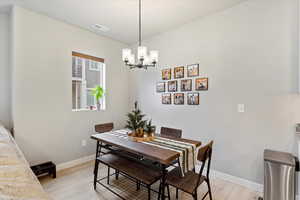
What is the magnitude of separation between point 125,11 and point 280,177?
3068 millimetres

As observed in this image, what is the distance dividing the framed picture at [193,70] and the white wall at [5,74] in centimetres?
311

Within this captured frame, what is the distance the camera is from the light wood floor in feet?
6.73

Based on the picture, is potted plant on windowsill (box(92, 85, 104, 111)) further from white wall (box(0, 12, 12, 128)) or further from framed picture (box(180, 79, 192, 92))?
framed picture (box(180, 79, 192, 92))

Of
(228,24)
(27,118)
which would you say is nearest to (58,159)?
(27,118)

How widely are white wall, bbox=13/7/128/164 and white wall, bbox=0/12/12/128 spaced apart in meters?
0.42

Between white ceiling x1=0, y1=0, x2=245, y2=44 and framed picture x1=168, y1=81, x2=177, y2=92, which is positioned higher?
white ceiling x1=0, y1=0, x2=245, y2=44

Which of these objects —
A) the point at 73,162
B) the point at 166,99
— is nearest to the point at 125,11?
the point at 166,99

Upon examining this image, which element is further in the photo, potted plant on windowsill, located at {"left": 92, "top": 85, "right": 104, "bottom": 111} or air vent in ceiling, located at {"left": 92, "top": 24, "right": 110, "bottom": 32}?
potted plant on windowsill, located at {"left": 92, "top": 85, "right": 104, "bottom": 111}

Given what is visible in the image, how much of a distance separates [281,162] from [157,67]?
8.30ft

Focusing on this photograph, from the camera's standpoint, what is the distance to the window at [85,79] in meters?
3.15

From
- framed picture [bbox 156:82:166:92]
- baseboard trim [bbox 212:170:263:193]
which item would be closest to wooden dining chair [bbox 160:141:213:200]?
baseboard trim [bbox 212:170:263:193]

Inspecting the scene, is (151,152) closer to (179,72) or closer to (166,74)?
(179,72)

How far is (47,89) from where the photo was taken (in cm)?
265

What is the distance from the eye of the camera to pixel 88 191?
7.14 feet
